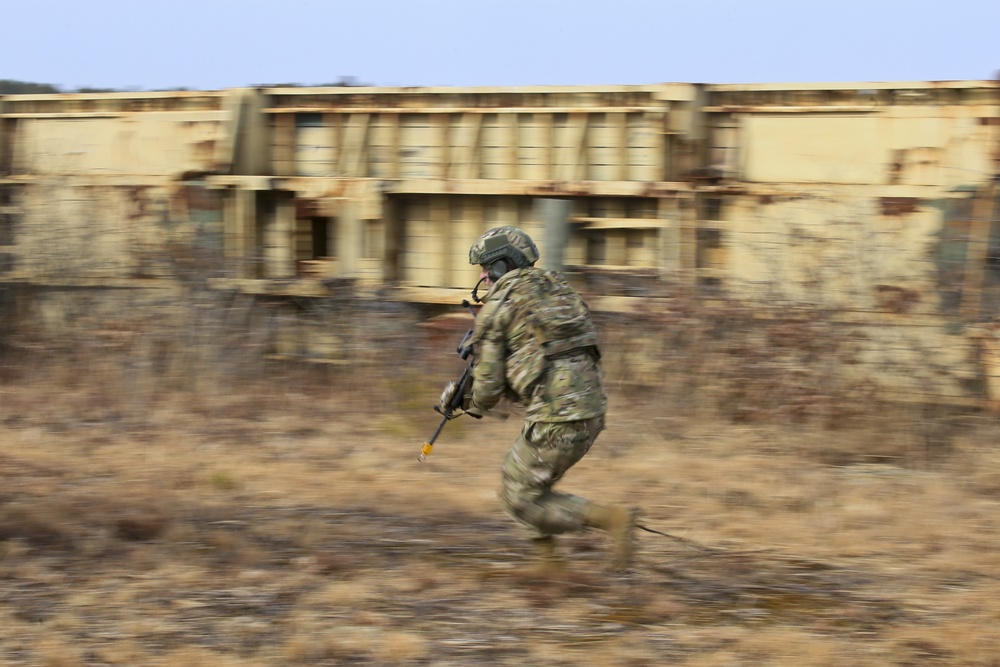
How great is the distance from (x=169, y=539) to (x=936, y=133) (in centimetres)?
570

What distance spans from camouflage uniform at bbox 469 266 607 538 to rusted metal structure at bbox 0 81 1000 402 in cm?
344

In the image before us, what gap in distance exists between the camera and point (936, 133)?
791cm

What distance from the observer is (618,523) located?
201 inches

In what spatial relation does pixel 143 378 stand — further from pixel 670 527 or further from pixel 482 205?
Result: pixel 670 527

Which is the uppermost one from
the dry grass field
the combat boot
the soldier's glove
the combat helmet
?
the combat helmet

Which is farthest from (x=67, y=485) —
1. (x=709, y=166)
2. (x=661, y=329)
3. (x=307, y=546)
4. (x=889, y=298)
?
(x=889, y=298)

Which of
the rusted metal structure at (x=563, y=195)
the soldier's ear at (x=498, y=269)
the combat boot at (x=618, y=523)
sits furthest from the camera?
the rusted metal structure at (x=563, y=195)

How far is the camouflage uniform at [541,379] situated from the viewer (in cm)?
500

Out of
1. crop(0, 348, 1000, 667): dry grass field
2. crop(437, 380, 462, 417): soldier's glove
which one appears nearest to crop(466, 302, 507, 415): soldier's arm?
crop(437, 380, 462, 417): soldier's glove

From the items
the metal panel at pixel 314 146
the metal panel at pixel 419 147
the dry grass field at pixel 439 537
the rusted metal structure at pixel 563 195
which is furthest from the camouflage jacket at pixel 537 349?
the metal panel at pixel 314 146

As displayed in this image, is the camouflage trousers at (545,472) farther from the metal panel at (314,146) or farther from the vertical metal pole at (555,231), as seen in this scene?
the metal panel at (314,146)

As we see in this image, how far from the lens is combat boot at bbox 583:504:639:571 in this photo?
509cm

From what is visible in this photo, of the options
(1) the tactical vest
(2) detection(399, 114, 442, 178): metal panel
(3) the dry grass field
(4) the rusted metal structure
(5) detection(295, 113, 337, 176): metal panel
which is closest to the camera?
(3) the dry grass field

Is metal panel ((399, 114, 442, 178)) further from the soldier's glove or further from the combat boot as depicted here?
the combat boot
